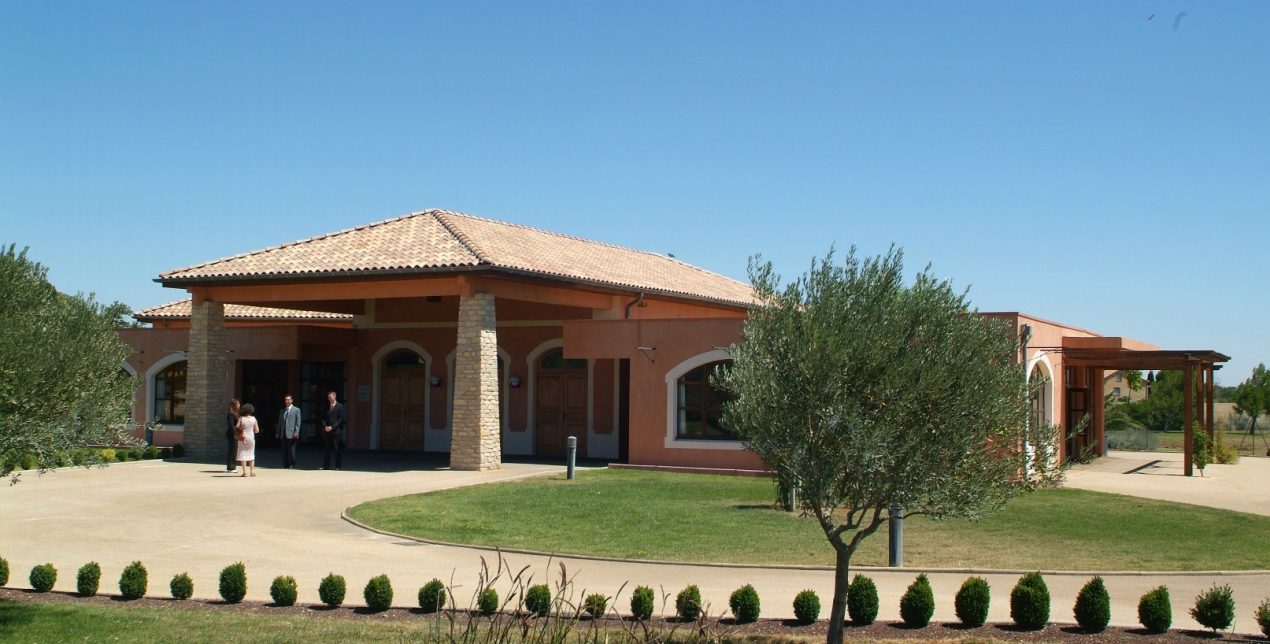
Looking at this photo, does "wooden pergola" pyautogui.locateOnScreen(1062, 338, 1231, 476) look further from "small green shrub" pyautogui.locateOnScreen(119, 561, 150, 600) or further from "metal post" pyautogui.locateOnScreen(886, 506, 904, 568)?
"small green shrub" pyautogui.locateOnScreen(119, 561, 150, 600)

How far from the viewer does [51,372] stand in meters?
10.3

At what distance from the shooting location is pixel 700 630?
6805mm

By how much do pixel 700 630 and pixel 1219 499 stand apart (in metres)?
16.0

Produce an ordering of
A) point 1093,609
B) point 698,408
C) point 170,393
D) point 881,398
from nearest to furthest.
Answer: point 881,398 < point 1093,609 < point 698,408 < point 170,393

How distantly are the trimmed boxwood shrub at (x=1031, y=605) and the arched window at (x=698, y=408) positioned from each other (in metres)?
13.0

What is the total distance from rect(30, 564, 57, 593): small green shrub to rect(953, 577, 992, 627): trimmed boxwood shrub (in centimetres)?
816

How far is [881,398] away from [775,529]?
710cm

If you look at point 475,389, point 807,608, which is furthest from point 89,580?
point 475,389

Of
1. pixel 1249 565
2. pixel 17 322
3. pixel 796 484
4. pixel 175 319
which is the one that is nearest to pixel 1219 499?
pixel 1249 565

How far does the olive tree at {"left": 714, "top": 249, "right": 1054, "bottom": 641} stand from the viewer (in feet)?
27.2

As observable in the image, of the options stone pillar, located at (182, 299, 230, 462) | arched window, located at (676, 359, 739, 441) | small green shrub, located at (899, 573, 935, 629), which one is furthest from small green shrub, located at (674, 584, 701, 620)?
stone pillar, located at (182, 299, 230, 462)

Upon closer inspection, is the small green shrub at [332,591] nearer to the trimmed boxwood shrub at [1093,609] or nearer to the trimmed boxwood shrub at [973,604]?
the trimmed boxwood shrub at [973,604]

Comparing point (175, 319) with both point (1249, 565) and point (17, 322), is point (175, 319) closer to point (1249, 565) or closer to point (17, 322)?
point (17, 322)

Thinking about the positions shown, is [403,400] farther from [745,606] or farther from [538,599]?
[745,606]
